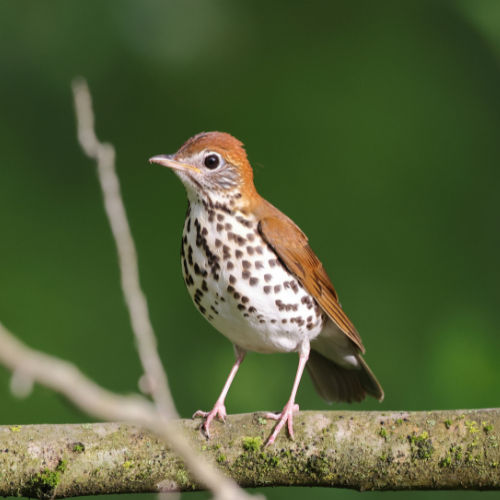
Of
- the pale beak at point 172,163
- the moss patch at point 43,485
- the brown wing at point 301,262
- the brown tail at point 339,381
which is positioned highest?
the pale beak at point 172,163

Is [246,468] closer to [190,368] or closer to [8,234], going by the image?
[190,368]

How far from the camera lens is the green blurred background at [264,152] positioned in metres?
5.72

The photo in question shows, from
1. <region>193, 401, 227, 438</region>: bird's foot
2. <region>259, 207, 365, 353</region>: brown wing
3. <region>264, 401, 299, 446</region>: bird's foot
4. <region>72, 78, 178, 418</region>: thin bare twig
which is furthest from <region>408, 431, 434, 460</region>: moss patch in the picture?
<region>72, 78, 178, 418</region>: thin bare twig

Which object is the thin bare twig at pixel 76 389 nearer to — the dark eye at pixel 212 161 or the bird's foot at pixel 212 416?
the bird's foot at pixel 212 416

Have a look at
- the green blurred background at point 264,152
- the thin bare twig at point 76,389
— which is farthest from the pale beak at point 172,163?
the thin bare twig at point 76,389

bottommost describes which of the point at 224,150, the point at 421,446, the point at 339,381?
the point at 339,381

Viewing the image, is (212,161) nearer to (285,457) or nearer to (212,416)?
(212,416)

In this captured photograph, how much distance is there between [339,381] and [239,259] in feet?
4.05

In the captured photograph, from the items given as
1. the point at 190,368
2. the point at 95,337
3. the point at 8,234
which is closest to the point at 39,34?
the point at 8,234

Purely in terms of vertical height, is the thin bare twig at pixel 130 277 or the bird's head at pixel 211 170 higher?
the thin bare twig at pixel 130 277

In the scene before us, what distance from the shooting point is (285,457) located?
3041mm

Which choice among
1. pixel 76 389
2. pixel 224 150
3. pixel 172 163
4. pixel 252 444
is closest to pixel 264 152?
pixel 224 150

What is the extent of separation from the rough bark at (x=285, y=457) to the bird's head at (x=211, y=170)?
39.8 inches

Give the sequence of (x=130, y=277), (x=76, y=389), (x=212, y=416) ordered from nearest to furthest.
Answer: (x=76, y=389) < (x=130, y=277) < (x=212, y=416)
